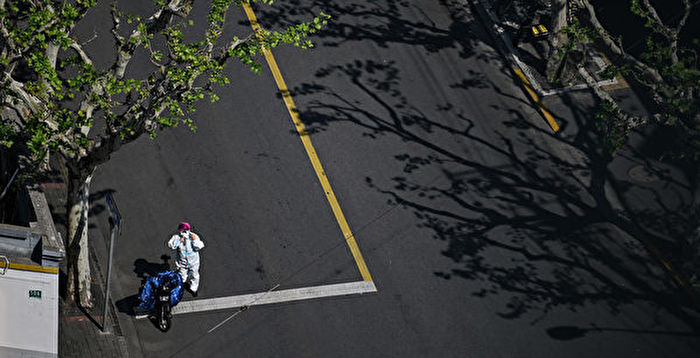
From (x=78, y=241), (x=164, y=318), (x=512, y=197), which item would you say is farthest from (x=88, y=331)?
(x=512, y=197)

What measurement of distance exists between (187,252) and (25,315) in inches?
141

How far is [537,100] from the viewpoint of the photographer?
24.0 m

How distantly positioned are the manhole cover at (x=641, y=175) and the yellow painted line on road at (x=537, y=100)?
232 centimetres

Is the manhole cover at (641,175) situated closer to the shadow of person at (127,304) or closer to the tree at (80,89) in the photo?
the tree at (80,89)

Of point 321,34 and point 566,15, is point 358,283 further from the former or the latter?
point 566,15

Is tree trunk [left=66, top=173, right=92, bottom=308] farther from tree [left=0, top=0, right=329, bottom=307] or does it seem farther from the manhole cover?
the manhole cover

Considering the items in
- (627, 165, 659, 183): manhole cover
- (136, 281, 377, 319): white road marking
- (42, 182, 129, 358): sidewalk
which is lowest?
(627, 165, 659, 183): manhole cover

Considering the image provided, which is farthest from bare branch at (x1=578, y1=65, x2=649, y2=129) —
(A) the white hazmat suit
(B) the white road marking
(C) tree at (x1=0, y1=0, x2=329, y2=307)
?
(A) the white hazmat suit

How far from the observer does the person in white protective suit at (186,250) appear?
17.4 meters

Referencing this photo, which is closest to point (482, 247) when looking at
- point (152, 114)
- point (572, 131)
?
point (572, 131)

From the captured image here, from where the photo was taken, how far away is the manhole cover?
75.0 feet

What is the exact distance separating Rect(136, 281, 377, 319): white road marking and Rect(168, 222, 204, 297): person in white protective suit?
59cm

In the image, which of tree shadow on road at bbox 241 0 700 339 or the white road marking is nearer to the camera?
the white road marking

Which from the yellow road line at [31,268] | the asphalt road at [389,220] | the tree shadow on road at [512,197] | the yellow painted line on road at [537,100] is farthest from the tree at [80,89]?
the yellow painted line on road at [537,100]
